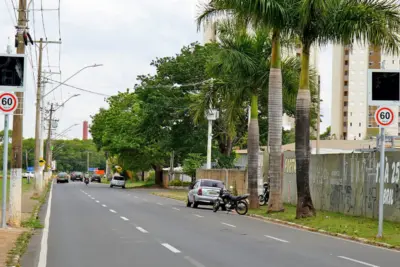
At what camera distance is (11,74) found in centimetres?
1698

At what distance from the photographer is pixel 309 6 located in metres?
23.8

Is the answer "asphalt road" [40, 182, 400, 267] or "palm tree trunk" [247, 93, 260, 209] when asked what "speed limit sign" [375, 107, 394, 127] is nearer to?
"asphalt road" [40, 182, 400, 267]

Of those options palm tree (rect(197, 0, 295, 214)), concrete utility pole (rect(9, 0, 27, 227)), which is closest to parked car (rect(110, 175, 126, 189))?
palm tree (rect(197, 0, 295, 214))

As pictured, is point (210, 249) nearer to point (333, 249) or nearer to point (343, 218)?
point (333, 249)

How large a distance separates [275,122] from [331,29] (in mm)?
5338

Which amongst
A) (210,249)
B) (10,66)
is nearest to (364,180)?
(210,249)

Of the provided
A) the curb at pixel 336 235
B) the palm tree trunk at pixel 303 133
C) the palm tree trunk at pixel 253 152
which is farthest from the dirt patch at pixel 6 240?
the palm tree trunk at pixel 253 152

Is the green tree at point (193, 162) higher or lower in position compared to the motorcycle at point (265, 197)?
higher

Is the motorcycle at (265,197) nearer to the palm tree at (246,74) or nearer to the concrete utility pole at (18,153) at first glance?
the palm tree at (246,74)

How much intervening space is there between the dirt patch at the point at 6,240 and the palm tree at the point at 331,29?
11.3 meters

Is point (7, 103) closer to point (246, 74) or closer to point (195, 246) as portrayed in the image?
point (195, 246)

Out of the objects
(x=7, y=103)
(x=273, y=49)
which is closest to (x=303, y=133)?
(x=273, y=49)

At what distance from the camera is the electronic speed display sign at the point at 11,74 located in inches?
666

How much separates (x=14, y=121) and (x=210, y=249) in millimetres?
8221
